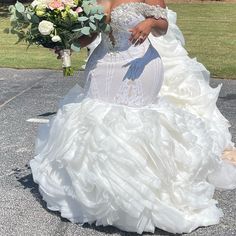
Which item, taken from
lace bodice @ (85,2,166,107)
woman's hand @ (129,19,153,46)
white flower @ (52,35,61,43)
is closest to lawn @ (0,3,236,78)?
lace bodice @ (85,2,166,107)

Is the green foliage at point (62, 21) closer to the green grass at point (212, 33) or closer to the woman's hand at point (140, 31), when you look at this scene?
the woman's hand at point (140, 31)

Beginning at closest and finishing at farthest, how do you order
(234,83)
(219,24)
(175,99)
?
(175,99) < (234,83) < (219,24)

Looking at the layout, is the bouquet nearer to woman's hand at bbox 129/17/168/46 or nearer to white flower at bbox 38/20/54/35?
white flower at bbox 38/20/54/35

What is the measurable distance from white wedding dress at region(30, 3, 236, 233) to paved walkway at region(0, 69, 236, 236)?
0.11 m

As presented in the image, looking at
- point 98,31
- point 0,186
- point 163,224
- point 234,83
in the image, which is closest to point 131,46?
point 98,31

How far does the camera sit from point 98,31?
4.36 metres

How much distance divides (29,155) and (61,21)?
2.34m

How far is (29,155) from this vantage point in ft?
20.4

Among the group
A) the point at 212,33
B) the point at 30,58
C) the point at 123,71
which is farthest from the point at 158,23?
the point at 212,33

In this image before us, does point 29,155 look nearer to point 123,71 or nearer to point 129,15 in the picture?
point 123,71

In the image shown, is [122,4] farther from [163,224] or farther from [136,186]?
[163,224]

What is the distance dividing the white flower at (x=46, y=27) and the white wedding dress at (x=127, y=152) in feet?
1.65

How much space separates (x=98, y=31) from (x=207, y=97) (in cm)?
279

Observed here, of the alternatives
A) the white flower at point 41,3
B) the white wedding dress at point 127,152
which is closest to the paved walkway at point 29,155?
the white wedding dress at point 127,152
